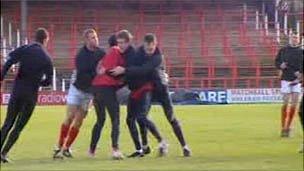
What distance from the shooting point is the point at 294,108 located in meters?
16.2

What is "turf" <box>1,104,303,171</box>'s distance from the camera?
37.8 feet

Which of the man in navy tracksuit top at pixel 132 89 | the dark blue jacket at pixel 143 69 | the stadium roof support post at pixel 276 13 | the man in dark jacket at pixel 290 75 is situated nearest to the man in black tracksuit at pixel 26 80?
the man in navy tracksuit top at pixel 132 89

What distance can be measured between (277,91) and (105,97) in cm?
2065

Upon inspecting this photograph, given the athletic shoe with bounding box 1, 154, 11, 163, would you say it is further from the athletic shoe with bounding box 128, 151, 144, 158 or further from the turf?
the athletic shoe with bounding box 128, 151, 144, 158

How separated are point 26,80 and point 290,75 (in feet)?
19.4

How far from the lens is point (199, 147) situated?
47.9 ft

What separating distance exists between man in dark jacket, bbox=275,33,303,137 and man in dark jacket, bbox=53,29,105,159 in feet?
14.1

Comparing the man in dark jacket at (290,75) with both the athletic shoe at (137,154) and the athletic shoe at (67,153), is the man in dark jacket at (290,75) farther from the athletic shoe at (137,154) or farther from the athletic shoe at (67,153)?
the athletic shoe at (67,153)

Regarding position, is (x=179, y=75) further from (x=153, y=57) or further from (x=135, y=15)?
(x=153, y=57)

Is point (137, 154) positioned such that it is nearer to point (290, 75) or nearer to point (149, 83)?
point (149, 83)

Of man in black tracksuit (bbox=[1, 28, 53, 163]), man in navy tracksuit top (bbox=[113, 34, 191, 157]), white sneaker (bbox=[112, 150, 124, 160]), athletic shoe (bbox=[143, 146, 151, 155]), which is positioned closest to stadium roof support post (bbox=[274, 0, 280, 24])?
athletic shoe (bbox=[143, 146, 151, 155])

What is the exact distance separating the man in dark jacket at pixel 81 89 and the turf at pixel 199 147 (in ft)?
1.16

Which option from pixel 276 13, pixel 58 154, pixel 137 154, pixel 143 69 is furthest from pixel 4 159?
pixel 276 13

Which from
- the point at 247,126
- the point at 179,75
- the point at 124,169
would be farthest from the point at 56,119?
the point at 179,75
